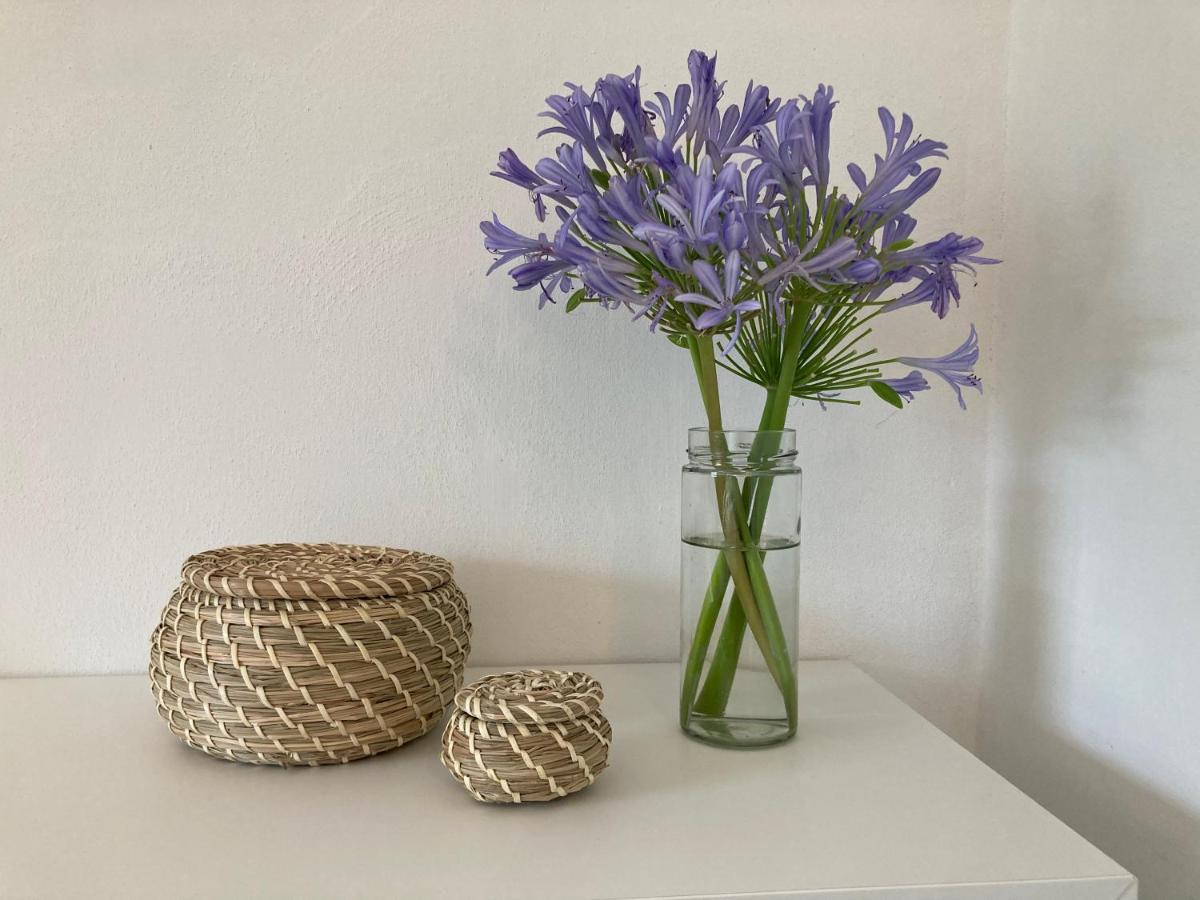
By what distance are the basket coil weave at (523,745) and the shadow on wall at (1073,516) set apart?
0.45 metres

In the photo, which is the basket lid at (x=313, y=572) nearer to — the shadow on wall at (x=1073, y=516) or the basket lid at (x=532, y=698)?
the basket lid at (x=532, y=698)

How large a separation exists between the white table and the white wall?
6.3 inches

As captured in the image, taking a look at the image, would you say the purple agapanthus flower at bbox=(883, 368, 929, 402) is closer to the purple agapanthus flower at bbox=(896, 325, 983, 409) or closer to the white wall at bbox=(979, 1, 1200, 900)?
the purple agapanthus flower at bbox=(896, 325, 983, 409)

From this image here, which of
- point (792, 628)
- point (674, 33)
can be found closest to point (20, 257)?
point (674, 33)

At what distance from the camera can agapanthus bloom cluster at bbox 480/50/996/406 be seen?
25.7 inches

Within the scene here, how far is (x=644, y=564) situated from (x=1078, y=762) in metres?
0.42

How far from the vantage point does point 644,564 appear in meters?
0.98

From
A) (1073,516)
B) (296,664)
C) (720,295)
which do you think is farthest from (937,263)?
(296,664)

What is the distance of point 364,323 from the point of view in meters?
0.93

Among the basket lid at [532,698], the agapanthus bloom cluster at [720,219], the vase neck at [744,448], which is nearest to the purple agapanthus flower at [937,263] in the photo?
the agapanthus bloom cluster at [720,219]

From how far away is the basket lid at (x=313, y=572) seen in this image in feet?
2.27

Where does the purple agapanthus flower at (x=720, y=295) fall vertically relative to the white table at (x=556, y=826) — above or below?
above

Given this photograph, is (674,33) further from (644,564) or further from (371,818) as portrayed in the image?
(371,818)

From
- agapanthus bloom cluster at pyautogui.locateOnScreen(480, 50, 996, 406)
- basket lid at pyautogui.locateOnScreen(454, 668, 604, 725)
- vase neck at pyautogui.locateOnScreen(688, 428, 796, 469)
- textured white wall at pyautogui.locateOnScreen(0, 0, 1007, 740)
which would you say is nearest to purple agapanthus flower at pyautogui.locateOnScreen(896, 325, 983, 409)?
agapanthus bloom cluster at pyautogui.locateOnScreen(480, 50, 996, 406)
